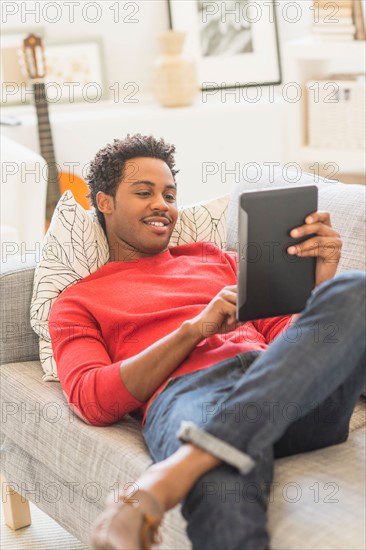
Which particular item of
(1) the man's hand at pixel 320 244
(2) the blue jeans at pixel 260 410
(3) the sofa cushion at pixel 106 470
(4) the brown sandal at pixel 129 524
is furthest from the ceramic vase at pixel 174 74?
(4) the brown sandal at pixel 129 524

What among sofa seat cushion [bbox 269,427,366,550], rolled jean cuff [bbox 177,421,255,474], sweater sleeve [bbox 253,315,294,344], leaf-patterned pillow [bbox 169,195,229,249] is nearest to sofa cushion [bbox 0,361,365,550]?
sofa seat cushion [bbox 269,427,366,550]

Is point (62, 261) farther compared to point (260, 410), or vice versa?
point (62, 261)

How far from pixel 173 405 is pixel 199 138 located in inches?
89.8

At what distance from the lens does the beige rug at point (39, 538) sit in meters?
2.10

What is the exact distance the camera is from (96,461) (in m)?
1.69

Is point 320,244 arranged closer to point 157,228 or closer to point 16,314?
point 157,228

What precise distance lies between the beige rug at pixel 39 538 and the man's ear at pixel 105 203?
747mm

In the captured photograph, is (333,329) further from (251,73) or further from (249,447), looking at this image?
(251,73)

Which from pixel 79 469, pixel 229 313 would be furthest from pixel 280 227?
pixel 79 469

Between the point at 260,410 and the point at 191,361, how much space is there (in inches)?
11.8

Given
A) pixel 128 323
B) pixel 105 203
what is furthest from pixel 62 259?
pixel 128 323

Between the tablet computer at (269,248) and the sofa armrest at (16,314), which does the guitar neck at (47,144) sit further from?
the tablet computer at (269,248)

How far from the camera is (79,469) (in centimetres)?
173

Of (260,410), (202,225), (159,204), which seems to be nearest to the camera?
(260,410)
